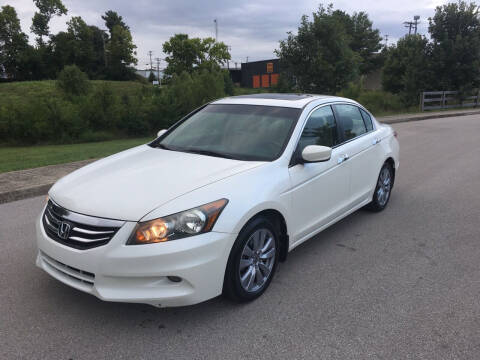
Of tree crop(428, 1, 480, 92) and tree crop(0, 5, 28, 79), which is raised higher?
tree crop(0, 5, 28, 79)

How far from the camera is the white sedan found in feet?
9.52

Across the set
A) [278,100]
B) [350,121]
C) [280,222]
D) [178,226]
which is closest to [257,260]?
[280,222]

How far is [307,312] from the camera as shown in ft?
10.9

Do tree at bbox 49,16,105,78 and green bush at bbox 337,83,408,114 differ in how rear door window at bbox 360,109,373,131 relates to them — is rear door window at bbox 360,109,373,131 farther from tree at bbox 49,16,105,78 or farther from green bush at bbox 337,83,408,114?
tree at bbox 49,16,105,78

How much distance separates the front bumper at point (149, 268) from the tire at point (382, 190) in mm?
3281

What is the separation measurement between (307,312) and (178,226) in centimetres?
125

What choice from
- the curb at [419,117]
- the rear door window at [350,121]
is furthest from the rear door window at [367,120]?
the curb at [419,117]

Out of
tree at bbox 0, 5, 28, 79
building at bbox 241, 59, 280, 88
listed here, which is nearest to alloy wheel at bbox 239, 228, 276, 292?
tree at bbox 0, 5, 28, 79

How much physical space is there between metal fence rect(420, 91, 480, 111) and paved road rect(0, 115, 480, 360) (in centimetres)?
2269

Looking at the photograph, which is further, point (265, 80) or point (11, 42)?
point (265, 80)

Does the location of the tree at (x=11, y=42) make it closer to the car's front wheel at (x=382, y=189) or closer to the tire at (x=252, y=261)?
the car's front wheel at (x=382, y=189)

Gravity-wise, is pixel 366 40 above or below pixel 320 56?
above

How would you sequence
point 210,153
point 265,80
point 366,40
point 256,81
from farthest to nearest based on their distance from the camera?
1. point 256,81
2. point 265,80
3. point 366,40
4. point 210,153

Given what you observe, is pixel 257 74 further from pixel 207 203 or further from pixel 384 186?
pixel 207 203
